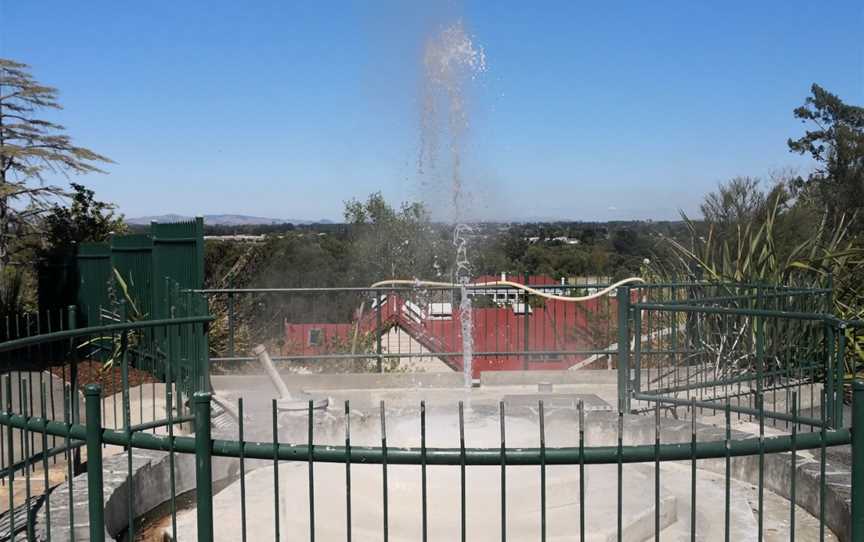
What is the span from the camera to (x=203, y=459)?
3.26 meters

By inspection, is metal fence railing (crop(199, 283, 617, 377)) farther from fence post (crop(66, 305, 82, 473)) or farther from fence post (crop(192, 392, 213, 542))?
fence post (crop(192, 392, 213, 542))

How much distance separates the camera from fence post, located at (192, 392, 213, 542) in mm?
3256

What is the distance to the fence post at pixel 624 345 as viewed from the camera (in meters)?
8.19

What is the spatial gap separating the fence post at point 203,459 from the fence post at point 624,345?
5.59 meters

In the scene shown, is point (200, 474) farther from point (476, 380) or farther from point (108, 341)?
point (108, 341)

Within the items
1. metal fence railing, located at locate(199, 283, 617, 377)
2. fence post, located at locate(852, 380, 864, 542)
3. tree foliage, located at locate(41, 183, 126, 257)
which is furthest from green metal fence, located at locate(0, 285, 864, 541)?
tree foliage, located at locate(41, 183, 126, 257)

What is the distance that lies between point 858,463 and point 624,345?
202 inches

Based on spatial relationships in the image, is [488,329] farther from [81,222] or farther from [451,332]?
[81,222]

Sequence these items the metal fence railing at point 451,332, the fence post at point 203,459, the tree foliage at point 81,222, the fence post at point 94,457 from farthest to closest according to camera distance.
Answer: the tree foliage at point 81,222, the metal fence railing at point 451,332, the fence post at point 94,457, the fence post at point 203,459

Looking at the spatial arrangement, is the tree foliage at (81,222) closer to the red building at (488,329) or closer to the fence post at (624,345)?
the red building at (488,329)

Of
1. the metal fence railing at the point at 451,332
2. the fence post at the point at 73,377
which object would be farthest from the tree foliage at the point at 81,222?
the fence post at the point at 73,377

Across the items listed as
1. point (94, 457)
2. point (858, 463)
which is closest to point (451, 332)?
point (94, 457)

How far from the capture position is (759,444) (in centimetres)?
314

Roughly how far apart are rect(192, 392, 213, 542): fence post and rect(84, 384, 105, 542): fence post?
454mm
